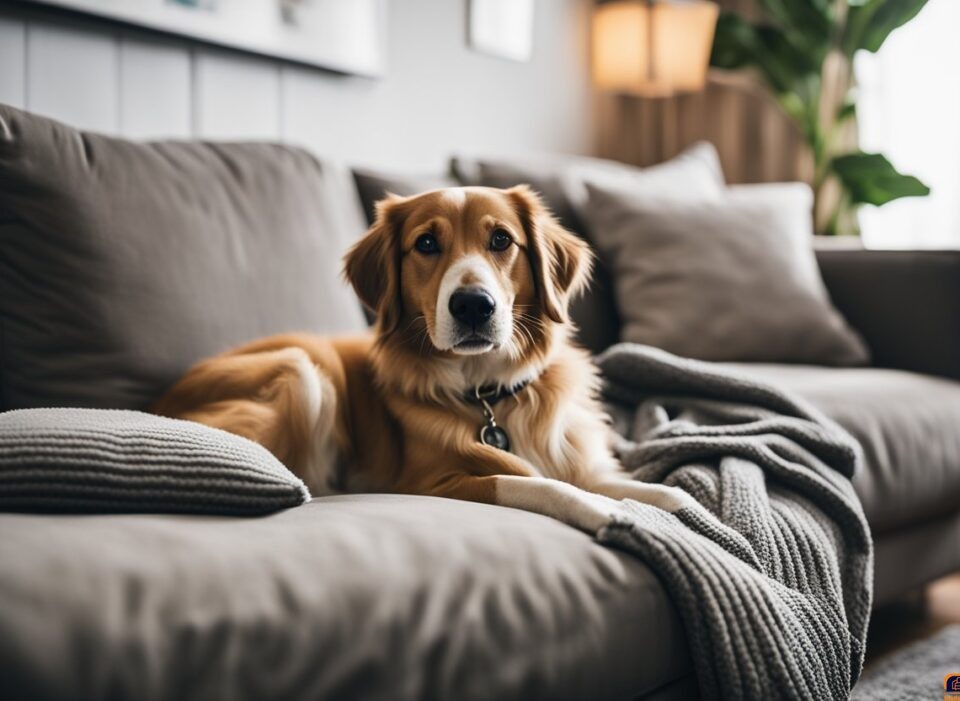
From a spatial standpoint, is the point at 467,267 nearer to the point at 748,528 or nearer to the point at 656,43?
the point at 748,528

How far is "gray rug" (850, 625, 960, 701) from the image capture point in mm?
1804

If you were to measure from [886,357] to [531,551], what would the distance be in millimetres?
1893

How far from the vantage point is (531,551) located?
1.10 m

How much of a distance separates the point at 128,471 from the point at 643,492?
81 centimetres

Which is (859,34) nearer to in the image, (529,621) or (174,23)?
(174,23)

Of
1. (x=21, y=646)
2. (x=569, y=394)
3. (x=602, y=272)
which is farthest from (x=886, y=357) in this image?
(x=21, y=646)

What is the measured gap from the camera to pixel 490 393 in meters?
1.68

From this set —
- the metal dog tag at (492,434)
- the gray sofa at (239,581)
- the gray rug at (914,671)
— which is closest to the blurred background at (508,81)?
the gray sofa at (239,581)

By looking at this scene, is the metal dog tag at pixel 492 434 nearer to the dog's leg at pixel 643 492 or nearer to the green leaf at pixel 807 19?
the dog's leg at pixel 643 492

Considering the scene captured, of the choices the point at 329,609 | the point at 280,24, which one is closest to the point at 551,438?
the point at 329,609

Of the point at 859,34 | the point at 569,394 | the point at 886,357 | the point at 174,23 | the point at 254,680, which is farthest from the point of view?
the point at 859,34

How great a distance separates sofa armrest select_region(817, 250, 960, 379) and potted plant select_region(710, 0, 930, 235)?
1.03 metres

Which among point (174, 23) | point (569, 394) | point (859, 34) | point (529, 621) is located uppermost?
point (859, 34)

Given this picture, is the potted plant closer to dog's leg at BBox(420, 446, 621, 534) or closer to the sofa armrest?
the sofa armrest
